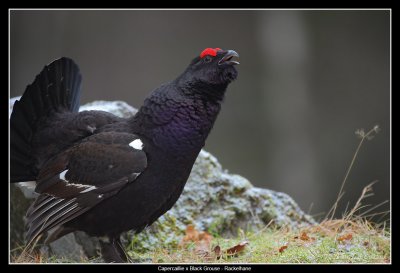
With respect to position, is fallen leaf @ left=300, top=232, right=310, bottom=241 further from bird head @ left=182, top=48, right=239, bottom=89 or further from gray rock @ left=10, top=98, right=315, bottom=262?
bird head @ left=182, top=48, right=239, bottom=89

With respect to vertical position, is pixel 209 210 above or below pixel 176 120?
below

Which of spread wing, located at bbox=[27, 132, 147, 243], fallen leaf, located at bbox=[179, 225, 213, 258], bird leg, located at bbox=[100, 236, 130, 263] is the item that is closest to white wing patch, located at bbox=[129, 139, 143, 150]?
spread wing, located at bbox=[27, 132, 147, 243]

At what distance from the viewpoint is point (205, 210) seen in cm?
495

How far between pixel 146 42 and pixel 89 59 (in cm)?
90

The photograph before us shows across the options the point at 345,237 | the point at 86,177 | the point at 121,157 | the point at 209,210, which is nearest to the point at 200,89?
the point at 121,157

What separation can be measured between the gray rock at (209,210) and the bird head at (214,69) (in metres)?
1.23

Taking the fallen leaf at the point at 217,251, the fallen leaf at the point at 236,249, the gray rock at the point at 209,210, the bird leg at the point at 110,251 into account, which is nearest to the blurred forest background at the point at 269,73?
the gray rock at the point at 209,210

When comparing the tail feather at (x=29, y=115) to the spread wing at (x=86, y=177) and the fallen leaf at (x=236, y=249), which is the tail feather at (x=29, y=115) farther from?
the fallen leaf at (x=236, y=249)

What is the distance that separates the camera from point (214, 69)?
156 inches

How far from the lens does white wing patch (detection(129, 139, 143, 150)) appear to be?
3859 mm

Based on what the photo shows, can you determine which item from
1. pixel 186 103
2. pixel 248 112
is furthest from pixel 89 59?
pixel 186 103

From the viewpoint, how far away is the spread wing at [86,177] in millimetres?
3787

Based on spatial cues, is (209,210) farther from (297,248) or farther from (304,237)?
(297,248)

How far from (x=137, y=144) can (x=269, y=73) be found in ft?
17.6
